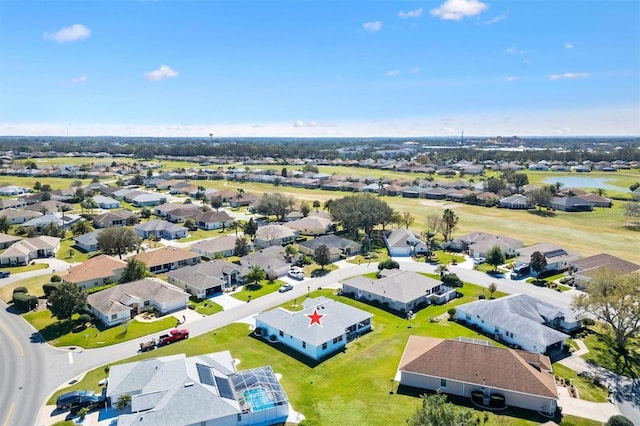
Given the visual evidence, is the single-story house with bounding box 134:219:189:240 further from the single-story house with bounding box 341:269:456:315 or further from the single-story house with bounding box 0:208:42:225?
the single-story house with bounding box 341:269:456:315

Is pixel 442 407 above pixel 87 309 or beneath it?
above

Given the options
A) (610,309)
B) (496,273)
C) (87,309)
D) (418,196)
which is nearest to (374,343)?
(610,309)

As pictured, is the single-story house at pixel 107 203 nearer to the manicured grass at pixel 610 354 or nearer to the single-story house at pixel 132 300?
the single-story house at pixel 132 300

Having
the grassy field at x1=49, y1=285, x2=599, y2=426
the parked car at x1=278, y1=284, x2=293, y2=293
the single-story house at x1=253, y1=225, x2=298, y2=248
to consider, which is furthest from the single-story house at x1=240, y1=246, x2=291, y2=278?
the grassy field at x1=49, y1=285, x2=599, y2=426

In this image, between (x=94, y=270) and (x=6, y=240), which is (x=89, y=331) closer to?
(x=94, y=270)

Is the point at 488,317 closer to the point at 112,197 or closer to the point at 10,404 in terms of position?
the point at 10,404

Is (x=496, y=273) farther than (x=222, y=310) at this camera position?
Yes

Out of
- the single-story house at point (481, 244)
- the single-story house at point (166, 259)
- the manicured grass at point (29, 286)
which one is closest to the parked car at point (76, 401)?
the manicured grass at point (29, 286)

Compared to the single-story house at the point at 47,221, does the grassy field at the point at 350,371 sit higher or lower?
lower
